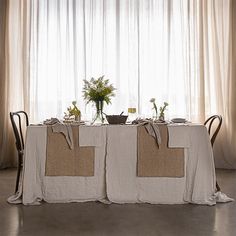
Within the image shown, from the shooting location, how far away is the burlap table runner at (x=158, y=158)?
357 centimetres

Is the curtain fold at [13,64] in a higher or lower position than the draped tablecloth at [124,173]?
higher

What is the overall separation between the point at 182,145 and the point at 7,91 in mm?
2994

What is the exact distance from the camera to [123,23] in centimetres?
562

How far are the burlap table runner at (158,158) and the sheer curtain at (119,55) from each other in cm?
207

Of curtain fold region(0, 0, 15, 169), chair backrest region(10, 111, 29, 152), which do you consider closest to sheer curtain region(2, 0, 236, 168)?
curtain fold region(0, 0, 15, 169)

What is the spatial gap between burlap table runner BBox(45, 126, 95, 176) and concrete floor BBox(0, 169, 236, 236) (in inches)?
11.4

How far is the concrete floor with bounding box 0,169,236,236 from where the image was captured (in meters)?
2.86

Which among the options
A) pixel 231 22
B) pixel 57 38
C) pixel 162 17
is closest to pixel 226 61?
pixel 231 22

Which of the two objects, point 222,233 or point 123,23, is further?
point 123,23

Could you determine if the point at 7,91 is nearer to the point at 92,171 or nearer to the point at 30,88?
the point at 30,88

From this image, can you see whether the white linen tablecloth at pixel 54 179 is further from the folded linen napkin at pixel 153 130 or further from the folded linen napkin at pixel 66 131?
the folded linen napkin at pixel 153 130

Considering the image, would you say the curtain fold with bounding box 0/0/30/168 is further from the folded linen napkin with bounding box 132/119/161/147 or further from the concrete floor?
the folded linen napkin with bounding box 132/119/161/147

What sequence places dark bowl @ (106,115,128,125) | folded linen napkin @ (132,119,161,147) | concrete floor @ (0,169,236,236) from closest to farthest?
1. concrete floor @ (0,169,236,236)
2. folded linen napkin @ (132,119,161,147)
3. dark bowl @ (106,115,128,125)

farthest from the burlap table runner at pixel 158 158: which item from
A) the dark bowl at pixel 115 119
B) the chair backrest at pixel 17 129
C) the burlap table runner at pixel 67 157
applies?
the chair backrest at pixel 17 129
